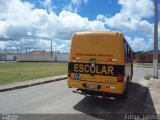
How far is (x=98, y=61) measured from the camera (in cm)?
1123

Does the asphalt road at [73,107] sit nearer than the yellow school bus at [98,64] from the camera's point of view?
Yes

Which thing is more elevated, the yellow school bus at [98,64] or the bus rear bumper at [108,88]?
the yellow school bus at [98,64]

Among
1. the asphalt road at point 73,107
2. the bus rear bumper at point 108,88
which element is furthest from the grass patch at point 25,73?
the bus rear bumper at point 108,88

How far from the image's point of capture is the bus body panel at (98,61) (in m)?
10.9

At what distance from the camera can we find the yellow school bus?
10.9m

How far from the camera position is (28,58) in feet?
322

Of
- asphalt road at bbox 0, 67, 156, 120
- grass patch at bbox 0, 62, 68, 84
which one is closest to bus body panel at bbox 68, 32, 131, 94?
asphalt road at bbox 0, 67, 156, 120

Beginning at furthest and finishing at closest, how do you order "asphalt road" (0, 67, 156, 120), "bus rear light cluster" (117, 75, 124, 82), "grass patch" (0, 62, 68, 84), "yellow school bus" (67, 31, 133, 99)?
"grass patch" (0, 62, 68, 84) → "yellow school bus" (67, 31, 133, 99) → "bus rear light cluster" (117, 75, 124, 82) → "asphalt road" (0, 67, 156, 120)

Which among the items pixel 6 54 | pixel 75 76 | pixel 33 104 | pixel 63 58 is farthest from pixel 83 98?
pixel 6 54

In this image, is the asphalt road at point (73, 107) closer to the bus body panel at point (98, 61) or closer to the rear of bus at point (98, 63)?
the rear of bus at point (98, 63)

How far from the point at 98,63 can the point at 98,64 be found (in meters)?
0.04

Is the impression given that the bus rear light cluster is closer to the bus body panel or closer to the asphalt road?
the bus body panel

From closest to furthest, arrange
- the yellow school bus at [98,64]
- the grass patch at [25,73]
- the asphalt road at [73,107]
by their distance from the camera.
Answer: the asphalt road at [73,107] → the yellow school bus at [98,64] → the grass patch at [25,73]

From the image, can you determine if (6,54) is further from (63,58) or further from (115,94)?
(115,94)
